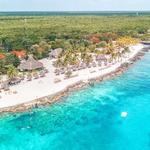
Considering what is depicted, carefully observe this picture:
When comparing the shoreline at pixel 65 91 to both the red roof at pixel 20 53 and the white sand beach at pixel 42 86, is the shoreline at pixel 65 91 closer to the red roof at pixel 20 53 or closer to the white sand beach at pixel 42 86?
the white sand beach at pixel 42 86

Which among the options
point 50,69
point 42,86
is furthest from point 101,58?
point 42,86

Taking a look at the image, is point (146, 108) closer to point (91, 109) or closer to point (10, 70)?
point (91, 109)

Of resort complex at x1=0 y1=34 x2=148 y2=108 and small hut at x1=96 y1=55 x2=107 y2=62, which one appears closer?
resort complex at x1=0 y1=34 x2=148 y2=108

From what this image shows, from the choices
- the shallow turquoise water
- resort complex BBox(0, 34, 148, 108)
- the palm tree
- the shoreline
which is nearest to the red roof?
resort complex BBox(0, 34, 148, 108)

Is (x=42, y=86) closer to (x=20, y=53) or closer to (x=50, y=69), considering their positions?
(x=50, y=69)

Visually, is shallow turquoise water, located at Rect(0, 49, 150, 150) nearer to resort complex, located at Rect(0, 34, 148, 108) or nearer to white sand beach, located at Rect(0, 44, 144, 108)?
white sand beach, located at Rect(0, 44, 144, 108)

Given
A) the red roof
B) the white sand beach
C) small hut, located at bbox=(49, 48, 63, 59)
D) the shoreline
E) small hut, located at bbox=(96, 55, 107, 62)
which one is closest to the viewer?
Result: the shoreline

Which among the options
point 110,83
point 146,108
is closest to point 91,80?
point 110,83

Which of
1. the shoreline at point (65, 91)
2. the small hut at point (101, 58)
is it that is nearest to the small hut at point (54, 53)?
the small hut at point (101, 58)
